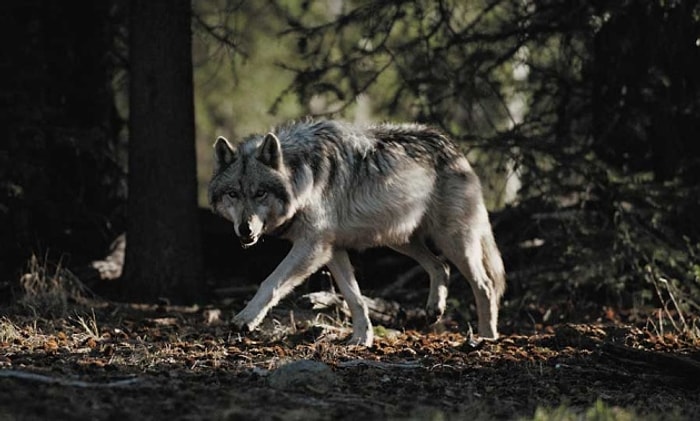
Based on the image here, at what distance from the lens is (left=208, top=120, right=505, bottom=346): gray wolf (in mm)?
7312

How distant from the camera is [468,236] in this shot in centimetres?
849

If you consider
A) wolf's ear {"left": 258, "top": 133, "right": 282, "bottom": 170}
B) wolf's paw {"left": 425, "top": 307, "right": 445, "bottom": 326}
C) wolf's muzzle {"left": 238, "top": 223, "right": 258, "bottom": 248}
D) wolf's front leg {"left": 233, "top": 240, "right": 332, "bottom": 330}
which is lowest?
wolf's paw {"left": 425, "top": 307, "right": 445, "bottom": 326}

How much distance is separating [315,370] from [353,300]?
194 cm

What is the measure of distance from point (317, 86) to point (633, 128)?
314 centimetres

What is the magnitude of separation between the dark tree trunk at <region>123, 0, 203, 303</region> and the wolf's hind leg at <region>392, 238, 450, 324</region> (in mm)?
2194

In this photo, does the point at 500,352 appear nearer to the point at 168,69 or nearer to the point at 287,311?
the point at 287,311

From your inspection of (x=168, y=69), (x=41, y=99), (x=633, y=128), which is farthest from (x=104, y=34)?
(x=633, y=128)

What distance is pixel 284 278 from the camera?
7223 millimetres

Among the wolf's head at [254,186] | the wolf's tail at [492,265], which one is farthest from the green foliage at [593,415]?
the wolf's tail at [492,265]

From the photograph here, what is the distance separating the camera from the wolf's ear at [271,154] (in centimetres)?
738

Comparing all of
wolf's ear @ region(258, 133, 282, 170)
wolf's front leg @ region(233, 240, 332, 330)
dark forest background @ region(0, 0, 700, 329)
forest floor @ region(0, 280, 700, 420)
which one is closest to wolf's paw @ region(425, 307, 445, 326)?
forest floor @ region(0, 280, 700, 420)

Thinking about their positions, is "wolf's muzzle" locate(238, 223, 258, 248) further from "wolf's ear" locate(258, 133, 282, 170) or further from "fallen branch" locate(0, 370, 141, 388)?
"fallen branch" locate(0, 370, 141, 388)

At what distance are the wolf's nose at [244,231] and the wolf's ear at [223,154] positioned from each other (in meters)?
0.69

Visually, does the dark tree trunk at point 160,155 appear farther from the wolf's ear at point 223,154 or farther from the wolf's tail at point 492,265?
the wolf's tail at point 492,265
